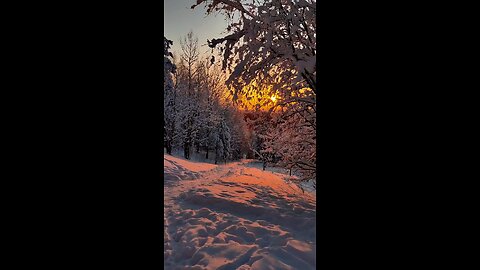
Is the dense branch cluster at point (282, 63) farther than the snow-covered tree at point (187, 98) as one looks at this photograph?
No

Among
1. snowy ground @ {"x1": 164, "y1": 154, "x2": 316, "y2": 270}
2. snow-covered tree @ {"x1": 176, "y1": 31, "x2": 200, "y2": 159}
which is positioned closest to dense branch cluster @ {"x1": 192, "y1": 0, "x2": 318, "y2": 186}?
snowy ground @ {"x1": 164, "y1": 154, "x2": 316, "y2": 270}

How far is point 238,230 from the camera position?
18.0ft

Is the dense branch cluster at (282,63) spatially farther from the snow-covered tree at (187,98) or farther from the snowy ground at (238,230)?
the snow-covered tree at (187,98)

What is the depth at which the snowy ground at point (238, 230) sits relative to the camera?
13.8 ft

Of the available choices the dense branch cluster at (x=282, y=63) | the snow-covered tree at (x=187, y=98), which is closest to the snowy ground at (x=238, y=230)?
the dense branch cluster at (x=282, y=63)

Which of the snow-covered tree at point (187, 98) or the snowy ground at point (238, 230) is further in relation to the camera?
the snow-covered tree at point (187, 98)

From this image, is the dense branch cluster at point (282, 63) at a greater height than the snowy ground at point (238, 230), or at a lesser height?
greater

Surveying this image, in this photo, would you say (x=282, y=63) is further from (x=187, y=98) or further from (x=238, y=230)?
(x=187, y=98)

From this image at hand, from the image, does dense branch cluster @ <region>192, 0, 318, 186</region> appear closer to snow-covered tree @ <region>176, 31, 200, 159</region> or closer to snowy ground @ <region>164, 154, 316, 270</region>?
snowy ground @ <region>164, 154, 316, 270</region>

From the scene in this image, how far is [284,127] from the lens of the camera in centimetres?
820

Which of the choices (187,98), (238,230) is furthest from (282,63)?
(187,98)
